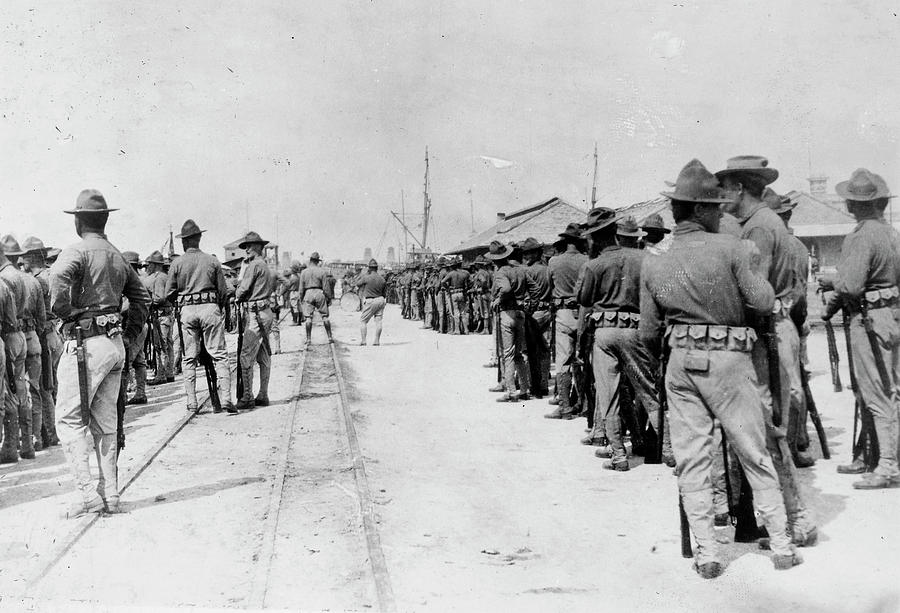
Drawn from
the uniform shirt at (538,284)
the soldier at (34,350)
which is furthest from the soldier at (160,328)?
the uniform shirt at (538,284)

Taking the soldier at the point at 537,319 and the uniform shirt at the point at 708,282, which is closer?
the uniform shirt at the point at 708,282

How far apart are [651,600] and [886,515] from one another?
2.18m

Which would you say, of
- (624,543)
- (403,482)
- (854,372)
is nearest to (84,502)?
(403,482)

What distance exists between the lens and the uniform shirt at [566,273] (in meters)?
8.94

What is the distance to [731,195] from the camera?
5.49 m

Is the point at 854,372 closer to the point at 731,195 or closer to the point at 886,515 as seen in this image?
the point at 886,515

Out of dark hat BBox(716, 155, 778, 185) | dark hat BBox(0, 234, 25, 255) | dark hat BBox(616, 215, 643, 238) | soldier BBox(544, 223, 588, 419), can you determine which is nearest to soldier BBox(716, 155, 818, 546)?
dark hat BBox(716, 155, 778, 185)

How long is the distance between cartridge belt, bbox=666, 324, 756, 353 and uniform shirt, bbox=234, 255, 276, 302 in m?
7.56

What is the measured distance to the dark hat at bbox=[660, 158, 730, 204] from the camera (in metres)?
4.41

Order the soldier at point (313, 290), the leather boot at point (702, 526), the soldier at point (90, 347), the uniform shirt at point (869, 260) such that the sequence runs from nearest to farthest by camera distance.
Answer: the leather boot at point (702, 526)
the soldier at point (90, 347)
the uniform shirt at point (869, 260)
the soldier at point (313, 290)

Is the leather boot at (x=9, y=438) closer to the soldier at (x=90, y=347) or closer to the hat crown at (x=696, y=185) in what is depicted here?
the soldier at (x=90, y=347)

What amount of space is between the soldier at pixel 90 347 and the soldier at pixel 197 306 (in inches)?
145

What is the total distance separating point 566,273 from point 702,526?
504 centimetres

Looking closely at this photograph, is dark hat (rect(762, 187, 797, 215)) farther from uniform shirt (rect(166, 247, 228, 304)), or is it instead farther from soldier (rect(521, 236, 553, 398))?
uniform shirt (rect(166, 247, 228, 304))
